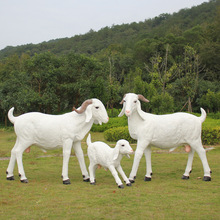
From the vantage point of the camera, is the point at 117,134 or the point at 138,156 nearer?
the point at 138,156

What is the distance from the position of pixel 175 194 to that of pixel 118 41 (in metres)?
54.6

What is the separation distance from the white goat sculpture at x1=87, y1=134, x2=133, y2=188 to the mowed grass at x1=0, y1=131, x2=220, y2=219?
1.01 ft

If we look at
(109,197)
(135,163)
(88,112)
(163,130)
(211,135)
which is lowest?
(211,135)

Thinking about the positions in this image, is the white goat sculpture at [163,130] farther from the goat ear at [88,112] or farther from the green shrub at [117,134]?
the green shrub at [117,134]

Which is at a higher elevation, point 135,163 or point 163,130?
point 163,130

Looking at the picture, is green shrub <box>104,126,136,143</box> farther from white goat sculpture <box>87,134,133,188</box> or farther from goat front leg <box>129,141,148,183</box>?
white goat sculpture <box>87,134,133,188</box>

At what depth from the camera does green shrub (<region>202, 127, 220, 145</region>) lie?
14.7 meters

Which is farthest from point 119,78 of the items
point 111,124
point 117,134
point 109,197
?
point 109,197

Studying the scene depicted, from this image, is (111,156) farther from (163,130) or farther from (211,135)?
(211,135)

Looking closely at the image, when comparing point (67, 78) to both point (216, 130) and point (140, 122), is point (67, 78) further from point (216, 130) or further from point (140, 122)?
point (140, 122)

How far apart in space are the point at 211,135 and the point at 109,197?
392 inches

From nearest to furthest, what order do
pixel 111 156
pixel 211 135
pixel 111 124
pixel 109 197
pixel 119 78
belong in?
pixel 109 197, pixel 111 156, pixel 211 135, pixel 111 124, pixel 119 78

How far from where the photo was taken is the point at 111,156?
280 inches

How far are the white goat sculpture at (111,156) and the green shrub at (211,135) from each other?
8656 millimetres
